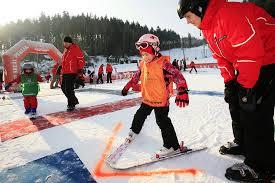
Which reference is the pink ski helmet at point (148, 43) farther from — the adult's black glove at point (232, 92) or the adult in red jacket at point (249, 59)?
→ the adult's black glove at point (232, 92)

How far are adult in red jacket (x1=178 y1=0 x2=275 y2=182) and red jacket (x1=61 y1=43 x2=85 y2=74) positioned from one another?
4.66 metres

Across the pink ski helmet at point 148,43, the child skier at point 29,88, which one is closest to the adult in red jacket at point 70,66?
the child skier at point 29,88

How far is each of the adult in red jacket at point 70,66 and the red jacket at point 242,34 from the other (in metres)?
4.81

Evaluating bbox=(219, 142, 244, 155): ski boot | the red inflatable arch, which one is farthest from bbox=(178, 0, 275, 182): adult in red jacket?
the red inflatable arch

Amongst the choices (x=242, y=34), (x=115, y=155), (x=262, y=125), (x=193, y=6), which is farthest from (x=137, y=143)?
(x=242, y=34)

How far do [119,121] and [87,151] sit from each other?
5.78 feet

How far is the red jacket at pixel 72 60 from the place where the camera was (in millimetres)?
6738

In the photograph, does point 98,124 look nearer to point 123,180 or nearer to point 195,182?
point 123,180

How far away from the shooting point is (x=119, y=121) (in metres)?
5.33

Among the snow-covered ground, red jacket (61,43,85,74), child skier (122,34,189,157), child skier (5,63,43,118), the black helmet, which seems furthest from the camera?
red jacket (61,43,85,74)

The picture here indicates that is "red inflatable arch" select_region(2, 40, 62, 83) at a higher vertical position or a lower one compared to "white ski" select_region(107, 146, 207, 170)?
higher

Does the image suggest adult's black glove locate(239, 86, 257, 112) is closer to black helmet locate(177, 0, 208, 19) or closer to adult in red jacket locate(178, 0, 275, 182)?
adult in red jacket locate(178, 0, 275, 182)

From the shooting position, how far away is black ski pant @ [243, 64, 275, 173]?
2.31m

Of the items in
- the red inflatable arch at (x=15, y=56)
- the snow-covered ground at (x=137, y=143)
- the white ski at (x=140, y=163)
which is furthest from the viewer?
the red inflatable arch at (x=15, y=56)
